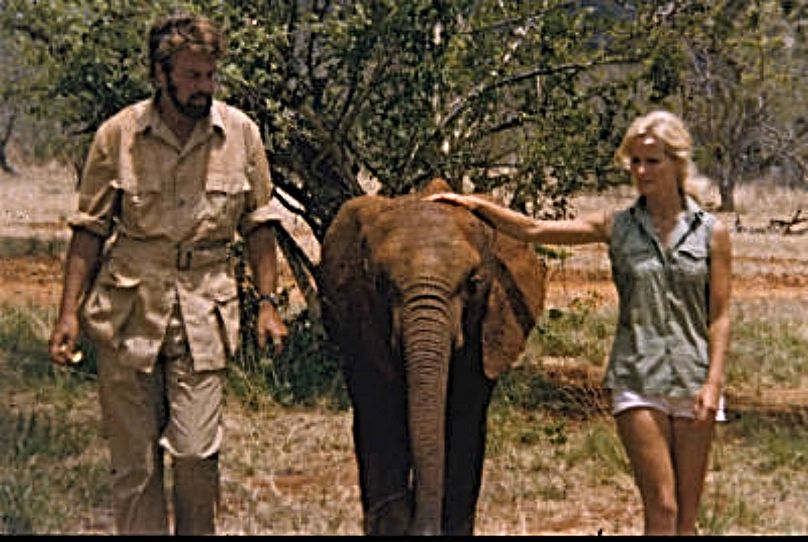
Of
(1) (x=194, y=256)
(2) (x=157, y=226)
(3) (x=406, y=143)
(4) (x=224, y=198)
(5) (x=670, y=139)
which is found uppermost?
(3) (x=406, y=143)

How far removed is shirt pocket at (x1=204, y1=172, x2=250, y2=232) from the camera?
19.5 ft

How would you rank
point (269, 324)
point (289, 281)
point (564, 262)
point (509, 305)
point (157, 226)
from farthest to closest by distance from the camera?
point (289, 281)
point (564, 262)
point (509, 305)
point (269, 324)
point (157, 226)

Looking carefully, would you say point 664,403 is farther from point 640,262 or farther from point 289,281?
point 289,281

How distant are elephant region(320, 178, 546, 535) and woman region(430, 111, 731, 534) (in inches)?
39.9

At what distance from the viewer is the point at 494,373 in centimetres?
732

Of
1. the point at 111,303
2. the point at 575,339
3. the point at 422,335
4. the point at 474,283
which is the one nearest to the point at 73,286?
the point at 111,303

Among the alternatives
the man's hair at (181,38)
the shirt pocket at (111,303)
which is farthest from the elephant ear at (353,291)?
the man's hair at (181,38)

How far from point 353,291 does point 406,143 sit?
12.8 feet

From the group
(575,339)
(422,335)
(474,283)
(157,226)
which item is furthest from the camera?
(575,339)

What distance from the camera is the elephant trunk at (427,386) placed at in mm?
6328

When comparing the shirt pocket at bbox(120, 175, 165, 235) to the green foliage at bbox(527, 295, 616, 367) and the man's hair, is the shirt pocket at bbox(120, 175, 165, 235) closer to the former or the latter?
the man's hair

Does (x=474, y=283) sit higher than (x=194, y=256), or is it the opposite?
(x=194, y=256)

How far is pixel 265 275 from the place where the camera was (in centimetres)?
610

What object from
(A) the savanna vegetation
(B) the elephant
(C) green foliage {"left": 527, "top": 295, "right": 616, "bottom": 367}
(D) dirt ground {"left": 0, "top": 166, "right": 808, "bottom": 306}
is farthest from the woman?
(D) dirt ground {"left": 0, "top": 166, "right": 808, "bottom": 306}
